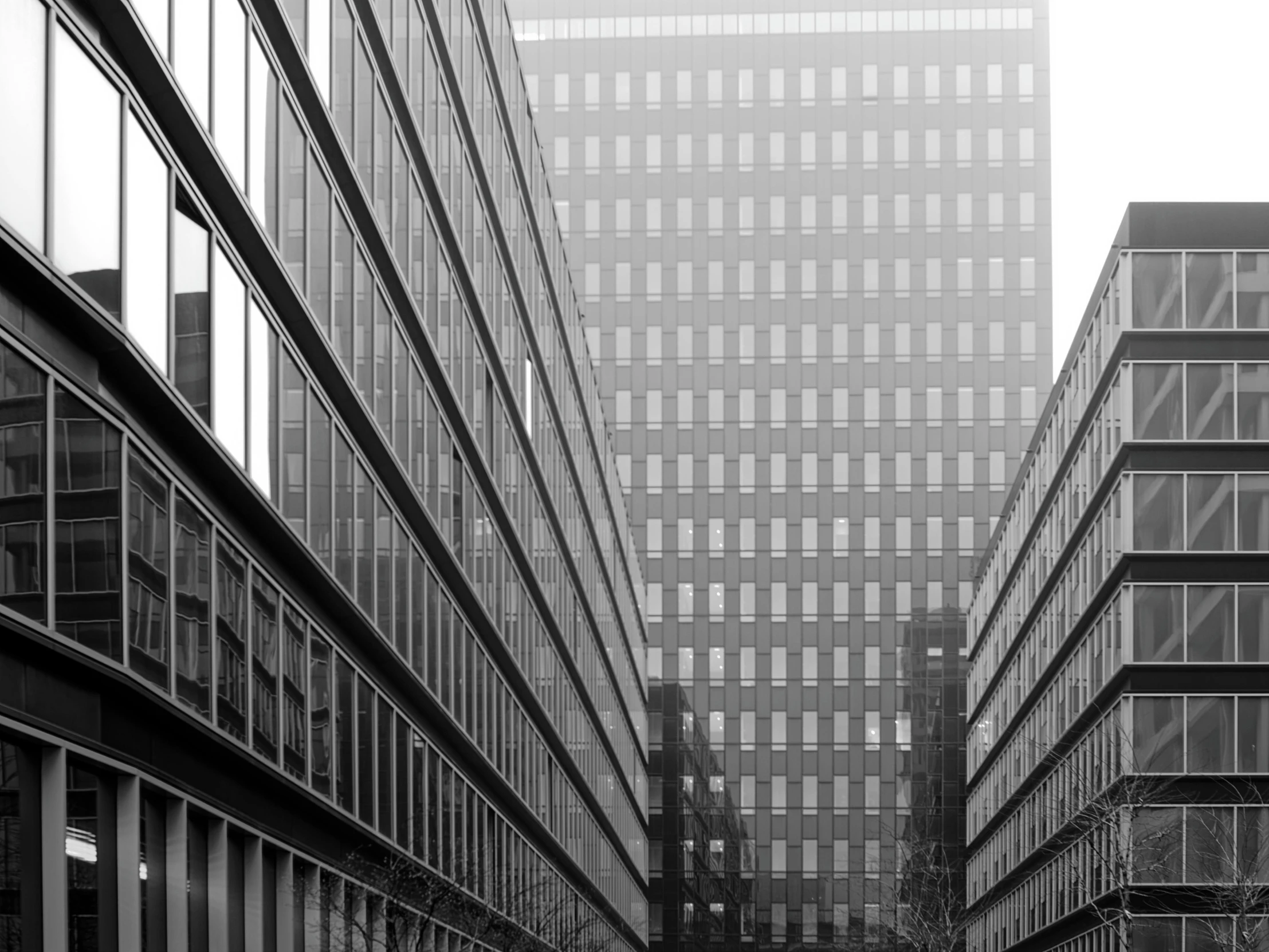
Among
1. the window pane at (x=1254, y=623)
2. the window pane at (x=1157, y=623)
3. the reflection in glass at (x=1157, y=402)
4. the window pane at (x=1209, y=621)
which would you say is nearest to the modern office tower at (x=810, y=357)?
the window pane at (x=1157, y=623)

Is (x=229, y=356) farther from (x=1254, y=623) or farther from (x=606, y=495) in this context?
(x=606, y=495)

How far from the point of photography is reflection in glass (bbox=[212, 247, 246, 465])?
26484 mm

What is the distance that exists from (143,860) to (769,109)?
425 feet

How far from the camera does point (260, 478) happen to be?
2897 cm

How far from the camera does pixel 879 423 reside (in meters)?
139

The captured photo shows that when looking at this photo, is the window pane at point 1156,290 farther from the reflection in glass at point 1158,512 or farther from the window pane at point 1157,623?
the window pane at point 1157,623

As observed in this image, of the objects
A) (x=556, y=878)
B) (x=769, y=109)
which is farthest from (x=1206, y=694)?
(x=769, y=109)

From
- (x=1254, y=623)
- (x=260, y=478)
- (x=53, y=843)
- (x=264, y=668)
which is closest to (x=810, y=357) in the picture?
(x=1254, y=623)

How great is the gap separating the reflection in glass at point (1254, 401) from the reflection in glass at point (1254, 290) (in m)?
1.39

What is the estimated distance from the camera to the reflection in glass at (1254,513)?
58.7m

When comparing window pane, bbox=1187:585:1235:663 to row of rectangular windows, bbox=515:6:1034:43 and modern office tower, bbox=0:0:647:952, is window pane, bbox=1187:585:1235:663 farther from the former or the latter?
row of rectangular windows, bbox=515:6:1034:43

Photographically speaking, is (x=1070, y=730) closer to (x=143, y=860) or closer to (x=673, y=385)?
(x=143, y=860)

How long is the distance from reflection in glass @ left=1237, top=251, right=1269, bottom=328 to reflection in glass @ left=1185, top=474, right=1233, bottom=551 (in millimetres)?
4922

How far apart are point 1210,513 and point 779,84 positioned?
94547mm
